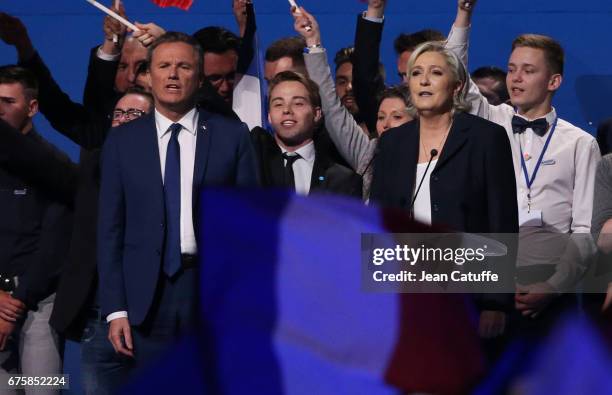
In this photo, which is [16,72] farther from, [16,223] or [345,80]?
[345,80]

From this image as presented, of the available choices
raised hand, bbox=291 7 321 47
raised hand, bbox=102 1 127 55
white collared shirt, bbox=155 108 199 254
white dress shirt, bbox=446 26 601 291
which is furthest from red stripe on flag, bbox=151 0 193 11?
white dress shirt, bbox=446 26 601 291

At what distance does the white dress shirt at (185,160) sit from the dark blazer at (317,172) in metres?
0.34

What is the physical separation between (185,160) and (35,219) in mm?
818

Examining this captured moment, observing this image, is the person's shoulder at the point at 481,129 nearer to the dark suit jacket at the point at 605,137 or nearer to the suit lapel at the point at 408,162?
the suit lapel at the point at 408,162

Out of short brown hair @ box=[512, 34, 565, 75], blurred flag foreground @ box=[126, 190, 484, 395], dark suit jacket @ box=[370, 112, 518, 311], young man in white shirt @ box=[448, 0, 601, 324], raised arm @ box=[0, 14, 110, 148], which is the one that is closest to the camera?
blurred flag foreground @ box=[126, 190, 484, 395]

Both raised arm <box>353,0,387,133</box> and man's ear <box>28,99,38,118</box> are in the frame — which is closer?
man's ear <box>28,99,38,118</box>

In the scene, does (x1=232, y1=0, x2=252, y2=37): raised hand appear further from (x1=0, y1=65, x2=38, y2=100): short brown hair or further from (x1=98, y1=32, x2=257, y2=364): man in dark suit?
(x1=98, y1=32, x2=257, y2=364): man in dark suit

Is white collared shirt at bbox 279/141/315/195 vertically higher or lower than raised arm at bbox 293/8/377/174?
lower

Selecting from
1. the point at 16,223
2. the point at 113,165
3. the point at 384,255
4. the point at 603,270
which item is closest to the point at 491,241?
the point at 603,270

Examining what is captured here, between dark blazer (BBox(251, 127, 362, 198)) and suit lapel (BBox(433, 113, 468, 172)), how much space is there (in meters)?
0.53

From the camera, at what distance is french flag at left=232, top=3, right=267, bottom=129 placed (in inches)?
192

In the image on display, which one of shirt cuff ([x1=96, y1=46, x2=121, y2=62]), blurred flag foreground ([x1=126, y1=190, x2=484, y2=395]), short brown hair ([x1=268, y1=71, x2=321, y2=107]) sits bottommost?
blurred flag foreground ([x1=126, y1=190, x2=484, y2=395])

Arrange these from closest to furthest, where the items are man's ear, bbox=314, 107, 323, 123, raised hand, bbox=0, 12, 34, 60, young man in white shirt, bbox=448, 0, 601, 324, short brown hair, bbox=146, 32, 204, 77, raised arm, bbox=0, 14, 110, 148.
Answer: short brown hair, bbox=146, 32, 204, 77, young man in white shirt, bbox=448, 0, 601, 324, man's ear, bbox=314, 107, 323, 123, raised arm, bbox=0, 14, 110, 148, raised hand, bbox=0, 12, 34, 60

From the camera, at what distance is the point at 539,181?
425 cm
